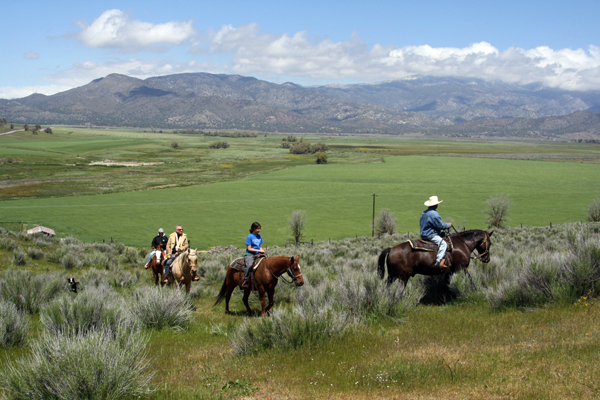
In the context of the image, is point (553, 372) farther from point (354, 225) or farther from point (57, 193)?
point (57, 193)

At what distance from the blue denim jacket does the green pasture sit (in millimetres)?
29885

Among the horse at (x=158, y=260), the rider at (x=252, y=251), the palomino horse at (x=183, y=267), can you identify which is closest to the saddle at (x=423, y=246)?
the rider at (x=252, y=251)

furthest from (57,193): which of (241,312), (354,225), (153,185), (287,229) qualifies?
(241,312)

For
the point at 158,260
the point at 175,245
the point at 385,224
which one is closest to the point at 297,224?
the point at 385,224

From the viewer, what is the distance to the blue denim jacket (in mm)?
10938

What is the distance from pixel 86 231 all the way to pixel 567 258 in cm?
4177

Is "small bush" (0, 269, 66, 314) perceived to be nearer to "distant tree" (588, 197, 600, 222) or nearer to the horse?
the horse

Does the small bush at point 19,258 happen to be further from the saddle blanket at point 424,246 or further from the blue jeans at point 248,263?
the saddle blanket at point 424,246

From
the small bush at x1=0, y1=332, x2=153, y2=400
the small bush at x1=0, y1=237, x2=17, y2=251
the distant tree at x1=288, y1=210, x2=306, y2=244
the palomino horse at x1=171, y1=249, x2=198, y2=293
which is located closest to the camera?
the small bush at x1=0, y1=332, x2=153, y2=400

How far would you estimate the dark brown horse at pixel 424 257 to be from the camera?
1115cm

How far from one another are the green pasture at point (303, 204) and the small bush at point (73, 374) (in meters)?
34.1

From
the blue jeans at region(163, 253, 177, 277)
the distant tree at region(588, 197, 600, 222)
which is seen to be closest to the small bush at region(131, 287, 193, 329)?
the blue jeans at region(163, 253, 177, 277)

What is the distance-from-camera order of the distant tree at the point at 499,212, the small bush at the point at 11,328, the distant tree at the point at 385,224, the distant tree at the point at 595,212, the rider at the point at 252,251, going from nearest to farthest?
the small bush at the point at 11,328 → the rider at the point at 252,251 → the distant tree at the point at 385,224 → the distant tree at the point at 595,212 → the distant tree at the point at 499,212

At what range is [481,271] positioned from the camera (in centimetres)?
1205
